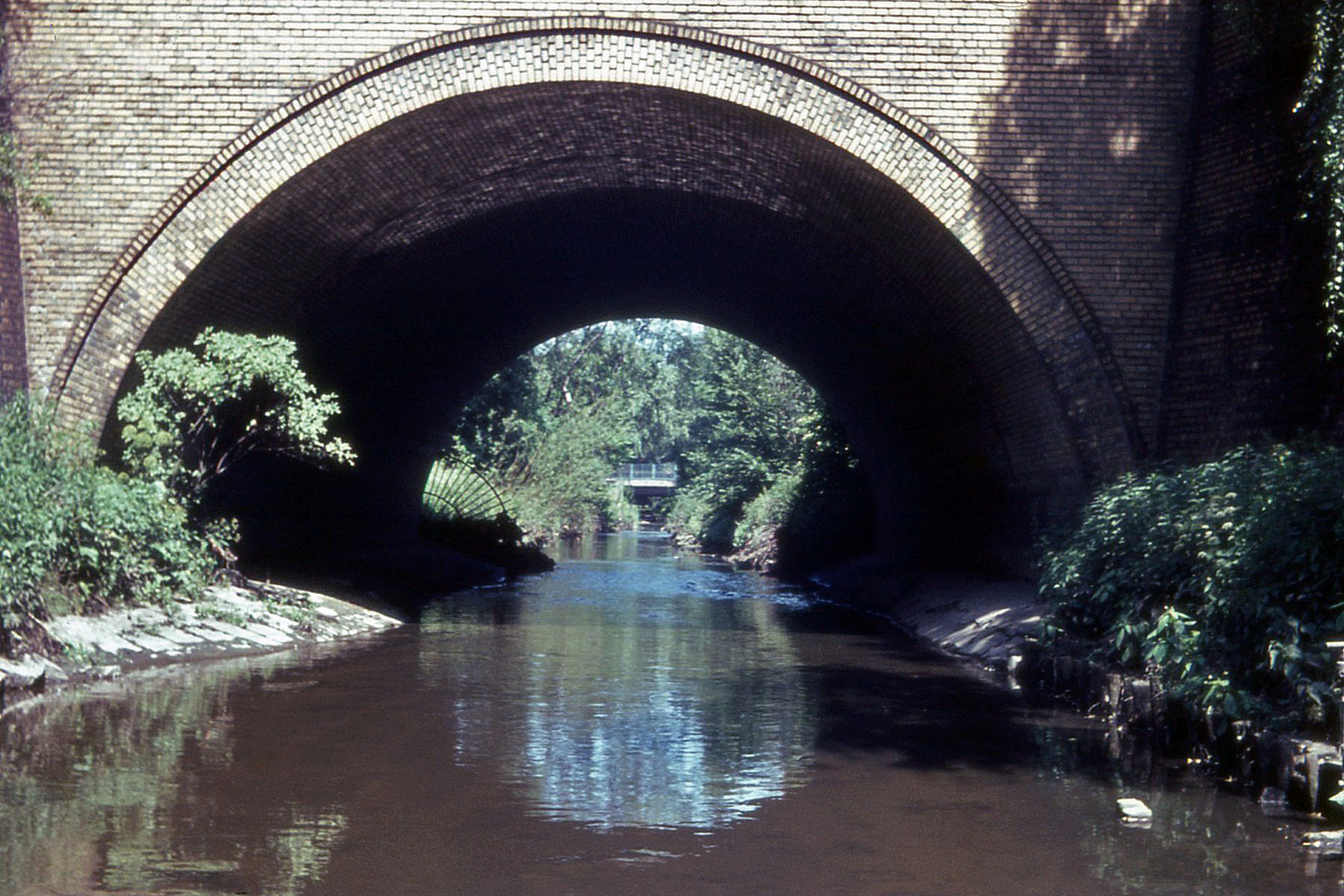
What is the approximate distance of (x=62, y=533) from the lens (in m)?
10.8

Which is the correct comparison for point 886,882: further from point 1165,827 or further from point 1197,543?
point 1197,543

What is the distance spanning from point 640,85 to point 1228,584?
6877 millimetres

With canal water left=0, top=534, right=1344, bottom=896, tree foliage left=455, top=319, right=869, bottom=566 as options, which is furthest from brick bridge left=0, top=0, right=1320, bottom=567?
tree foliage left=455, top=319, right=869, bottom=566

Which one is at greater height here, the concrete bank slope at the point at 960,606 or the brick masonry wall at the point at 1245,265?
the brick masonry wall at the point at 1245,265

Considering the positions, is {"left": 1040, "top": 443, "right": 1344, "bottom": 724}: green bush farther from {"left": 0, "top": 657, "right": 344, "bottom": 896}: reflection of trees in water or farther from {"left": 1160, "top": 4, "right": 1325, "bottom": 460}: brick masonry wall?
{"left": 0, "top": 657, "right": 344, "bottom": 896}: reflection of trees in water

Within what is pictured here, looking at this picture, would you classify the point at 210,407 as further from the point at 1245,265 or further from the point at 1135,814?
the point at 1135,814

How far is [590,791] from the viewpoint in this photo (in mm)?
6785

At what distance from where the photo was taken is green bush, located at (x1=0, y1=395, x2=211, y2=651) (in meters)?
9.88

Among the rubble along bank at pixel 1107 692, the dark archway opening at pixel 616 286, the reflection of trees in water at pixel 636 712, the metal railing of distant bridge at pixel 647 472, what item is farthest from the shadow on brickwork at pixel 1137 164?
the metal railing of distant bridge at pixel 647 472

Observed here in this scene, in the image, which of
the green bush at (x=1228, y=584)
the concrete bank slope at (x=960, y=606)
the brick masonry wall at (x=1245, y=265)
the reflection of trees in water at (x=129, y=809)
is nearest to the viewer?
the reflection of trees in water at (x=129, y=809)

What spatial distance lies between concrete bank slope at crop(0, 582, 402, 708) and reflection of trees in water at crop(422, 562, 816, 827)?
135cm

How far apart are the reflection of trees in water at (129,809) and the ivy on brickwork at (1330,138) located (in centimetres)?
805

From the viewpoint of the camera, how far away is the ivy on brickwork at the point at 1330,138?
401 inches

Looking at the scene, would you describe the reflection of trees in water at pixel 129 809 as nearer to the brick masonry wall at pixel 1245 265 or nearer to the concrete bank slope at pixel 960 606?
the concrete bank slope at pixel 960 606
